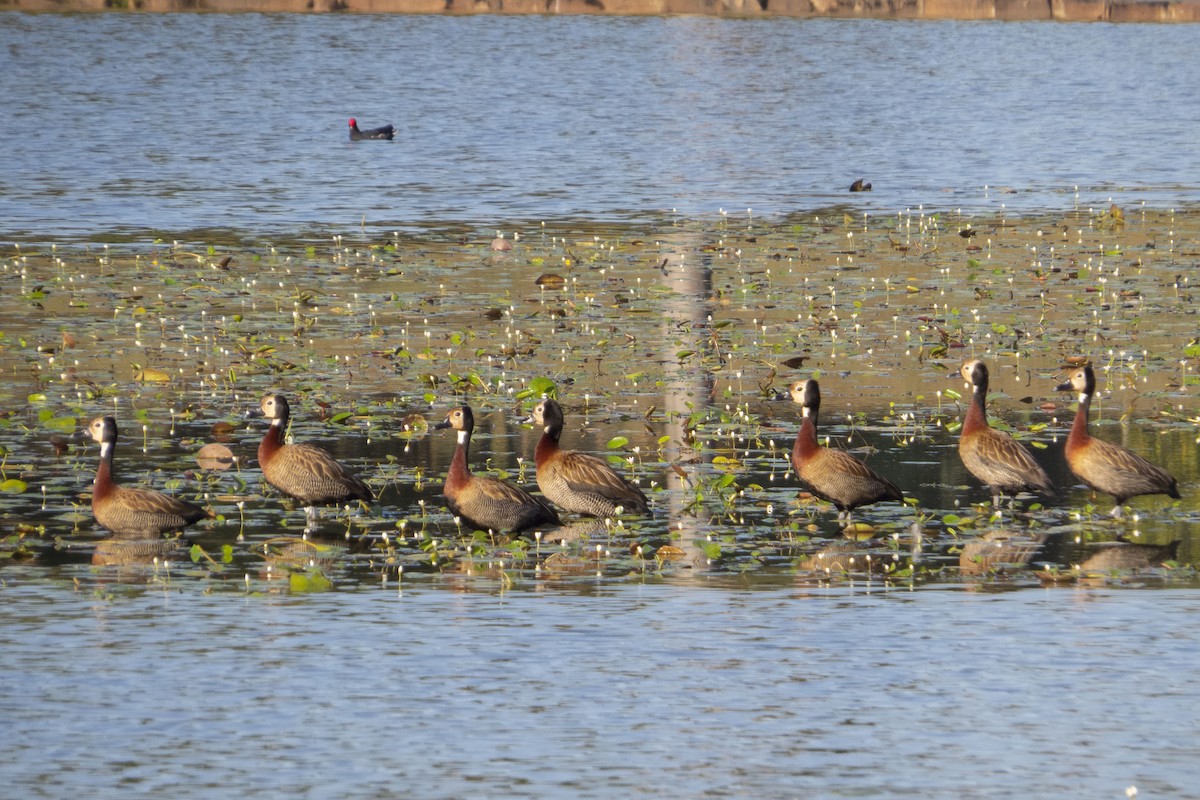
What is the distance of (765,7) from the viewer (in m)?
112

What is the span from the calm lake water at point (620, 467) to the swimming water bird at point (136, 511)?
260 millimetres

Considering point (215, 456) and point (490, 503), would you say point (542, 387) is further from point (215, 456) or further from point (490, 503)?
point (490, 503)

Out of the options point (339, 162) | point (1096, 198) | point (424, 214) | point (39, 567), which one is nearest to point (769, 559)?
point (39, 567)

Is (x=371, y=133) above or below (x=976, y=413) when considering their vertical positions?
above

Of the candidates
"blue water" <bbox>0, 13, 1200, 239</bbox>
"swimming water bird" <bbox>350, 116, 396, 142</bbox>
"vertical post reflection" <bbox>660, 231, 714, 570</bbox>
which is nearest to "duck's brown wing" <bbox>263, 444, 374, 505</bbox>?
"vertical post reflection" <bbox>660, 231, 714, 570</bbox>

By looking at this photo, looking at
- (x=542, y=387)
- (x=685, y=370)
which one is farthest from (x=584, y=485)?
(x=685, y=370)

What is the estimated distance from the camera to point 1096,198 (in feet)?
Result: 127

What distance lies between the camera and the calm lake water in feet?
33.5

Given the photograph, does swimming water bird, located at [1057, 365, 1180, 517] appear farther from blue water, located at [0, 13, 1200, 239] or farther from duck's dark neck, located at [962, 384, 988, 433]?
blue water, located at [0, 13, 1200, 239]

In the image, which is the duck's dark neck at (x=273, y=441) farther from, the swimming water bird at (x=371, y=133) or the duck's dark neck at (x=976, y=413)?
the swimming water bird at (x=371, y=133)

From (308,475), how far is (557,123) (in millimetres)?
43758

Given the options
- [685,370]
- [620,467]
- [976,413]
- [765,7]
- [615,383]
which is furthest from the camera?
[765,7]

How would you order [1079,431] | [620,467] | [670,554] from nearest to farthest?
[670,554], [1079,431], [620,467]

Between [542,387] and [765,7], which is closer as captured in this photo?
[542,387]
